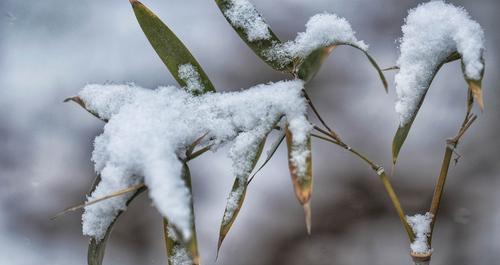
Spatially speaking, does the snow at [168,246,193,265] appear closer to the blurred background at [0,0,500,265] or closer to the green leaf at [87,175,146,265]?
the green leaf at [87,175,146,265]

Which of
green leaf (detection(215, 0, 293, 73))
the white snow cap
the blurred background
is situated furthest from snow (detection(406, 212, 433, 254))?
the blurred background

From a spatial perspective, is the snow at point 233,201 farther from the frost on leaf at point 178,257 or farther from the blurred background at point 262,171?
the blurred background at point 262,171

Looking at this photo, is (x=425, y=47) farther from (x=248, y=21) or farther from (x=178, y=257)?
(x=178, y=257)

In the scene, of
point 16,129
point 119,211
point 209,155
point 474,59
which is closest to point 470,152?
point 209,155

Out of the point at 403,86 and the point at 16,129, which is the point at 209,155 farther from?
the point at 403,86

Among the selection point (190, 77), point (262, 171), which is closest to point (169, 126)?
point (190, 77)
